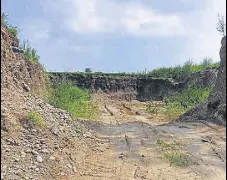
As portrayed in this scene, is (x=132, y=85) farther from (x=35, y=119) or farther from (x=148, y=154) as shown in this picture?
(x=35, y=119)

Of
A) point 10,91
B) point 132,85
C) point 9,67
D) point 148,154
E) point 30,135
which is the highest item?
point 9,67

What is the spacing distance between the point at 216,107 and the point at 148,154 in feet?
15.6

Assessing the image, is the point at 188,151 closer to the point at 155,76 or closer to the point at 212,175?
the point at 212,175

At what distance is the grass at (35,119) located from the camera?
5.66m

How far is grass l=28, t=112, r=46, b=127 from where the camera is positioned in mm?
5656

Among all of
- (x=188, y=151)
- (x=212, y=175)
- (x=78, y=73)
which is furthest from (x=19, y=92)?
(x=78, y=73)

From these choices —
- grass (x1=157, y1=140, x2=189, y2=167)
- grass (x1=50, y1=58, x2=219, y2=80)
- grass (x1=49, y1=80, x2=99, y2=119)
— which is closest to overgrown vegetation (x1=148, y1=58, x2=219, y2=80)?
grass (x1=50, y1=58, x2=219, y2=80)

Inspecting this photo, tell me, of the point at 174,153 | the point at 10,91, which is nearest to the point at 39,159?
the point at 10,91

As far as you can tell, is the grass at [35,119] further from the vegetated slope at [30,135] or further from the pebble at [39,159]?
the pebble at [39,159]

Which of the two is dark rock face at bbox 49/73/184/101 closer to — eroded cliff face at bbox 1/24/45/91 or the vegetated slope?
eroded cliff face at bbox 1/24/45/91

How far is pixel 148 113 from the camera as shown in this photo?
14078 mm

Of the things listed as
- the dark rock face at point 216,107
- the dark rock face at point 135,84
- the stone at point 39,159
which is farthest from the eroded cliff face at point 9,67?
the dark rock face at point 135,84

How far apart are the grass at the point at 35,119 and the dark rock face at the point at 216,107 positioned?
4649 millimetres

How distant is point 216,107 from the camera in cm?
1021
